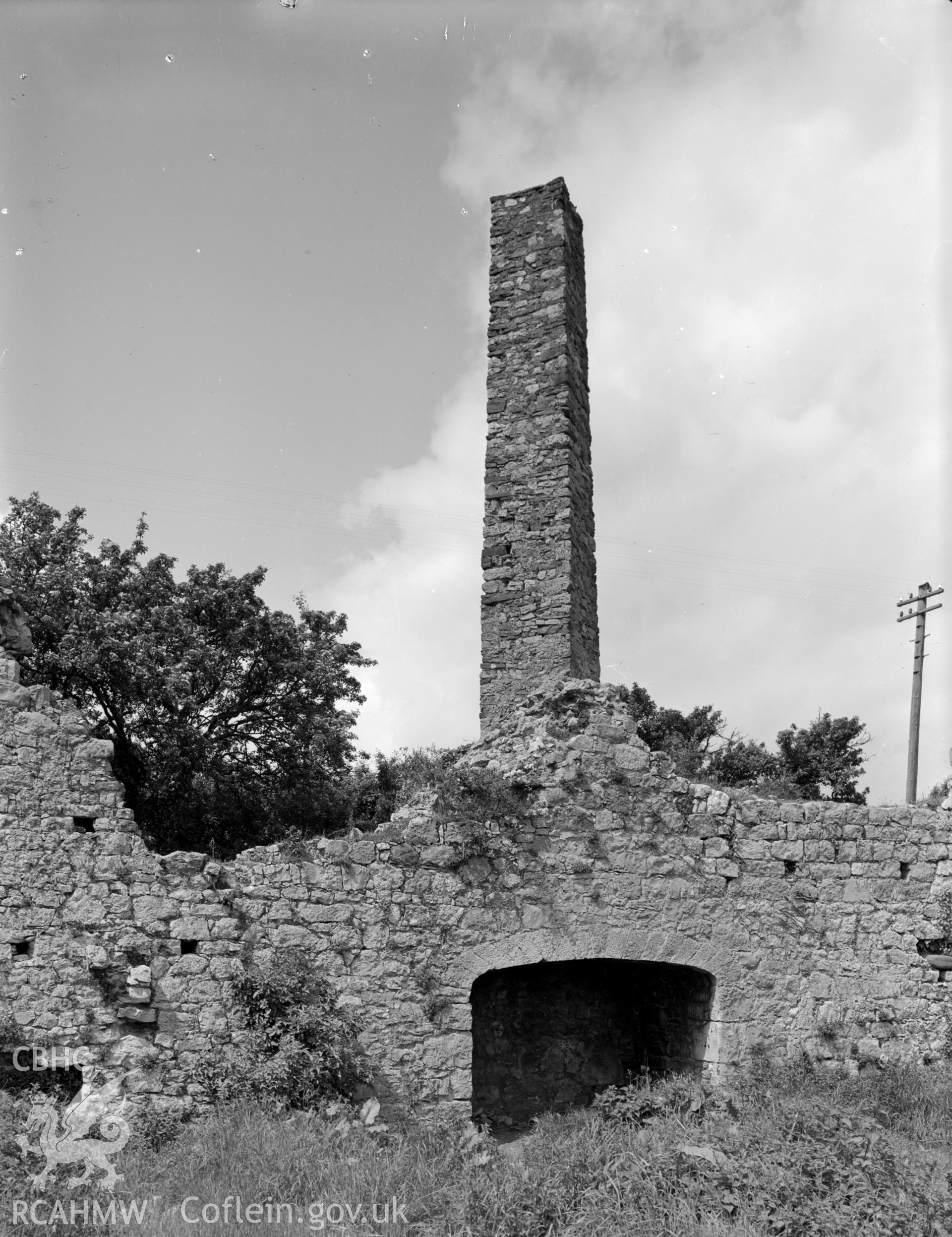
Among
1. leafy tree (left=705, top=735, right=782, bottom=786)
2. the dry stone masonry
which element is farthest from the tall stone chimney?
leafy tree (left=705, top=735, right=782, bottom=786)

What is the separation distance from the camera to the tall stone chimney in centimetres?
1282

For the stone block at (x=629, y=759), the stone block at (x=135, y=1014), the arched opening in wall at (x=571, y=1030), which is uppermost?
the stone block at (x=629, y=759)

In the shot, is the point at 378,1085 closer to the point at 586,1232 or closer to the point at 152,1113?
the point at 152,1113

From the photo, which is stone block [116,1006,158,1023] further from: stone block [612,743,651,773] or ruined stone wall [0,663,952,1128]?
stone block [612,743,651,773]

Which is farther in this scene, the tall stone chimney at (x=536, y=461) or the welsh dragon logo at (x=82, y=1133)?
the tall stone chimney at (x=536, y=461)

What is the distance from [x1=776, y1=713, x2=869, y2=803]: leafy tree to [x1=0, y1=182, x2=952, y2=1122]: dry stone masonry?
14470mm

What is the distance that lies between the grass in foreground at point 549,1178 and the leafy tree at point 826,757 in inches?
674

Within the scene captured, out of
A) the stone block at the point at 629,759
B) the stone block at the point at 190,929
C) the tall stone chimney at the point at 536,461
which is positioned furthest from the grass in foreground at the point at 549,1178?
the tall stone chimney at the point at 536,461

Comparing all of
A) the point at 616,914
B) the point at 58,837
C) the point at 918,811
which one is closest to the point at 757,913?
the point at 616,914

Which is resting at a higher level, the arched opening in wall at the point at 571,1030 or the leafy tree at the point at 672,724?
the leafy tree at the point at 672,724

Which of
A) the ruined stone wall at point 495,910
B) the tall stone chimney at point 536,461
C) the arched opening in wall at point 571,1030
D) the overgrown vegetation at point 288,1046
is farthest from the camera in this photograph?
the tall stone chimney at point 536,461

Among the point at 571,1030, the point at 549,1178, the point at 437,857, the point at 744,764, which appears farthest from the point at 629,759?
the point at 744,764

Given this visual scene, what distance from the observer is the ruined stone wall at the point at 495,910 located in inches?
292

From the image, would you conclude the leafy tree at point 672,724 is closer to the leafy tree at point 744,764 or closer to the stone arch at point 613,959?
the leafy tree at point 744,764
